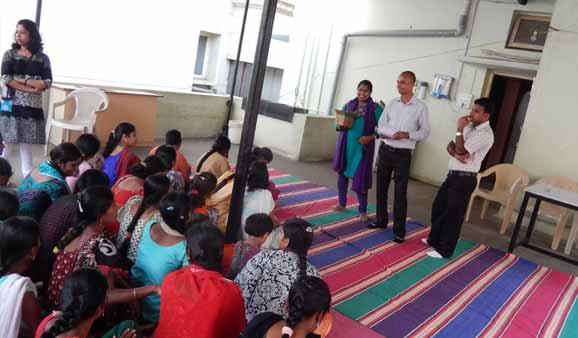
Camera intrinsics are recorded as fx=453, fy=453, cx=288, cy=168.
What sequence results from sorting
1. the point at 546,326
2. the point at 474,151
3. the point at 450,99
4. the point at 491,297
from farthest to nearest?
the point at 450,99, the point at 474,151, the point at 491,297, the point at 546,326

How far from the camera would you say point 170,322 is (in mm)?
1638

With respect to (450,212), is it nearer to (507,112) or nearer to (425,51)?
(507,112)

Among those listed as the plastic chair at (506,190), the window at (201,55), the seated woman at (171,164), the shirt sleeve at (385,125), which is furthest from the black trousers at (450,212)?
the window at (201,55)

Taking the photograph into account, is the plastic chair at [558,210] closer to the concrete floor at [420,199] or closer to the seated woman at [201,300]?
the concrete floor at [420,199]

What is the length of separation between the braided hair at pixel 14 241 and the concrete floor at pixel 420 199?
8.52 ft

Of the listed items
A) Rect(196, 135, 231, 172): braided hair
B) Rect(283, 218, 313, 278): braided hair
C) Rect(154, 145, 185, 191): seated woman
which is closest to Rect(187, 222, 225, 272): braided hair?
Rect(283, 218, 313, 278): braided hair

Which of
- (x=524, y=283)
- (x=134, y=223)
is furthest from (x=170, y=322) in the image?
(x=524, y=283)

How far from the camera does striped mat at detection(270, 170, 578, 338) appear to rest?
273 cm

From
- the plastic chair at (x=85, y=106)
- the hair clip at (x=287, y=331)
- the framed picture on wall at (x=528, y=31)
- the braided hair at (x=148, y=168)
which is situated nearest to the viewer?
the hair clip at (x=287, y=331)

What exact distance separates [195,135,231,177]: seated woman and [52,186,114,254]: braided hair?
5.72ft

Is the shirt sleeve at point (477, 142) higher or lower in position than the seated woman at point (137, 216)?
higher

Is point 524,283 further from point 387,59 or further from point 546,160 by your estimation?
point 387,59

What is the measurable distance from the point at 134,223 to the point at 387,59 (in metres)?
6.35

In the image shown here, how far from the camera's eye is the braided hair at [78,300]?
1.33 meters
